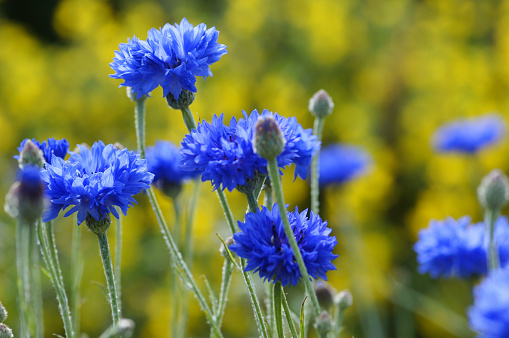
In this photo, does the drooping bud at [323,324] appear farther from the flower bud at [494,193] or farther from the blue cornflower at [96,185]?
the flower bud at [494,193]

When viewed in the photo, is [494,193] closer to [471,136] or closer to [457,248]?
[457,248]

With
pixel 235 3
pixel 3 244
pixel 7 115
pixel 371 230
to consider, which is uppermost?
pixel 235 3

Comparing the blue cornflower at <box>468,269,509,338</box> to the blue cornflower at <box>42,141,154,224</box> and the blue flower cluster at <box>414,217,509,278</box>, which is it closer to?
→ the blue cornflower at <box>42,141,154,224</box>

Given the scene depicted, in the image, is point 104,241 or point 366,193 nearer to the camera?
point 104,241

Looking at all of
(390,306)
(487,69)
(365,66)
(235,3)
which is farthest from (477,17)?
(390,306)

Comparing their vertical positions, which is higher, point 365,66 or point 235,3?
point 235,3

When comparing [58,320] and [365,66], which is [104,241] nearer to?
[58,320]

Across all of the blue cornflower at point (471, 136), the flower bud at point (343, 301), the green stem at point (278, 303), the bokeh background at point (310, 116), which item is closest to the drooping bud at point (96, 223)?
the green stem at point (278, 303)

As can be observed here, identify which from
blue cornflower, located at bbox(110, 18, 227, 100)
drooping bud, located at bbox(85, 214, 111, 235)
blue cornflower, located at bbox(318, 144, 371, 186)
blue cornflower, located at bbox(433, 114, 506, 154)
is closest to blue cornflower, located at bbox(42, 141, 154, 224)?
drooping bud, located at bbox(85, 214, 111, 235)
